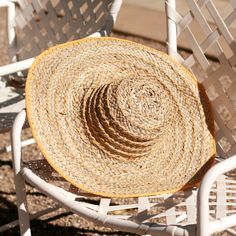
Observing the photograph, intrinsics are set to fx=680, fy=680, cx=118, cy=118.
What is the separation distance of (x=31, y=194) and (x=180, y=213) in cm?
123

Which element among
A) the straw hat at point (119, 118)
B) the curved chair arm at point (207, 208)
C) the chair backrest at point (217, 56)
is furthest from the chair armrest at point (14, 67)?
the curved chair arm at point (207, 208)

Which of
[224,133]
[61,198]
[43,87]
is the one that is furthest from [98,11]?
[61,198]

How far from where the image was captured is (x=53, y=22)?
2.85 meters

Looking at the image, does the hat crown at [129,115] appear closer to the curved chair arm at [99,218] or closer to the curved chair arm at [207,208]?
the curved chair arm at [99,218]

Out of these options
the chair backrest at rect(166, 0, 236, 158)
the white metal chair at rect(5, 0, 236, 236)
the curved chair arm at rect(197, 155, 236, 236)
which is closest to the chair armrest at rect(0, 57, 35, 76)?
the white metal chair at rect(5, 0, 236, 236)

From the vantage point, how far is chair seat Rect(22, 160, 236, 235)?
1.82 metres

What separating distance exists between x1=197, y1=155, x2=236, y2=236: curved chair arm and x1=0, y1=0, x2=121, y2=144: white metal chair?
0.88 m

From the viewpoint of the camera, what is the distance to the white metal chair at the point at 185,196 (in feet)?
5.69

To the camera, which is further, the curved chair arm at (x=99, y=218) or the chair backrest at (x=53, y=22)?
the chair backrest at (x=53, y=22)

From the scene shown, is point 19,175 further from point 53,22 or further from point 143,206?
point 53,22

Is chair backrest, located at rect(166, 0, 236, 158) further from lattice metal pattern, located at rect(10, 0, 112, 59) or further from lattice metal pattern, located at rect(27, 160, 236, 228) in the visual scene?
lattice metal pattern, located at rect(10, 0, 112, 59)

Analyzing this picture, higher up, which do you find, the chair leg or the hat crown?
the hat crown

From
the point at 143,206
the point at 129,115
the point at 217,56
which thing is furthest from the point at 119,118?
the point at 217,56

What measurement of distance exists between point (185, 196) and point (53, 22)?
1137 millimetres
